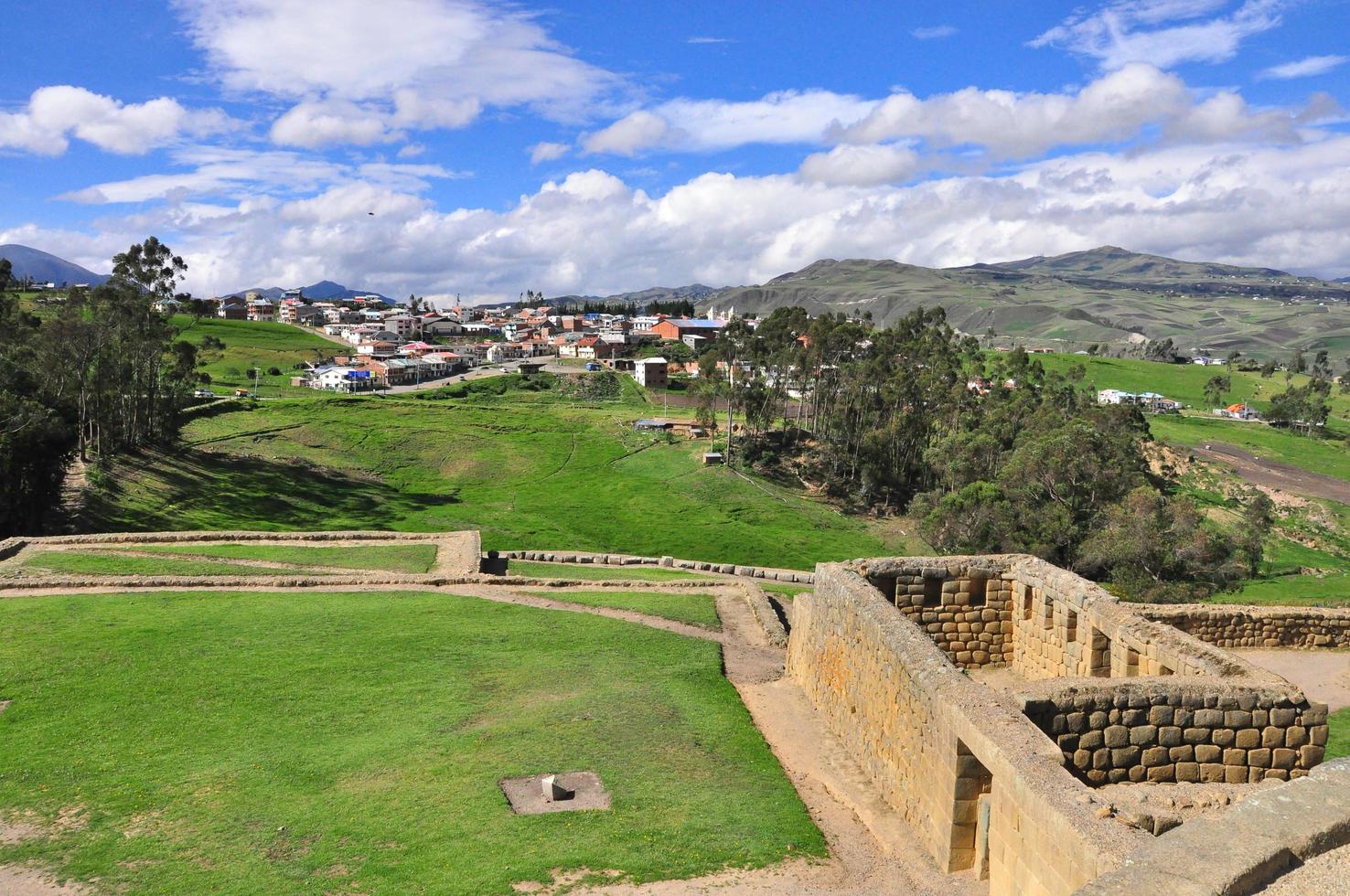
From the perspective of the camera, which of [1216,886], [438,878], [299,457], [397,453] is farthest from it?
[397,453]

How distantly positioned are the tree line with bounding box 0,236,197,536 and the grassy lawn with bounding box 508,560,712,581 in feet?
76.7

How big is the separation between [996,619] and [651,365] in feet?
335

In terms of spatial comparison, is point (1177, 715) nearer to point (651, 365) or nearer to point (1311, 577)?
point (1311, 577)

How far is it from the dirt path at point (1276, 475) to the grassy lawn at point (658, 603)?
7283cm

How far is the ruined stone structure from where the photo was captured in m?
8.56

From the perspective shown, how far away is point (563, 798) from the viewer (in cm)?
1232

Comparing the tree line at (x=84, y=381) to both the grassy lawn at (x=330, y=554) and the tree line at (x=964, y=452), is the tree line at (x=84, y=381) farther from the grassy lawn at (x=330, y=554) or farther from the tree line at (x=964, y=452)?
the tree line at (x=964, y=452)

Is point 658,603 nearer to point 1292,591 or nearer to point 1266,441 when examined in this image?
point 1292,591

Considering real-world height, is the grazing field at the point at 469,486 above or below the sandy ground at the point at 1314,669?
below

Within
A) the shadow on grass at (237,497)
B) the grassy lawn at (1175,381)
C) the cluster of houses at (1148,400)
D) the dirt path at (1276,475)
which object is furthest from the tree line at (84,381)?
the grassy lawn at (1175,381)

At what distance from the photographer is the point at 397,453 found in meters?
73.9

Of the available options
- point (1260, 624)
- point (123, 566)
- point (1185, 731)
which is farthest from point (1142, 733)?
point (123, 566)

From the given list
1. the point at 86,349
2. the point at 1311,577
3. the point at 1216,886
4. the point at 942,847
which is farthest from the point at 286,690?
the point at 1311,577

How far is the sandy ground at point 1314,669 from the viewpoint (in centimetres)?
1703
